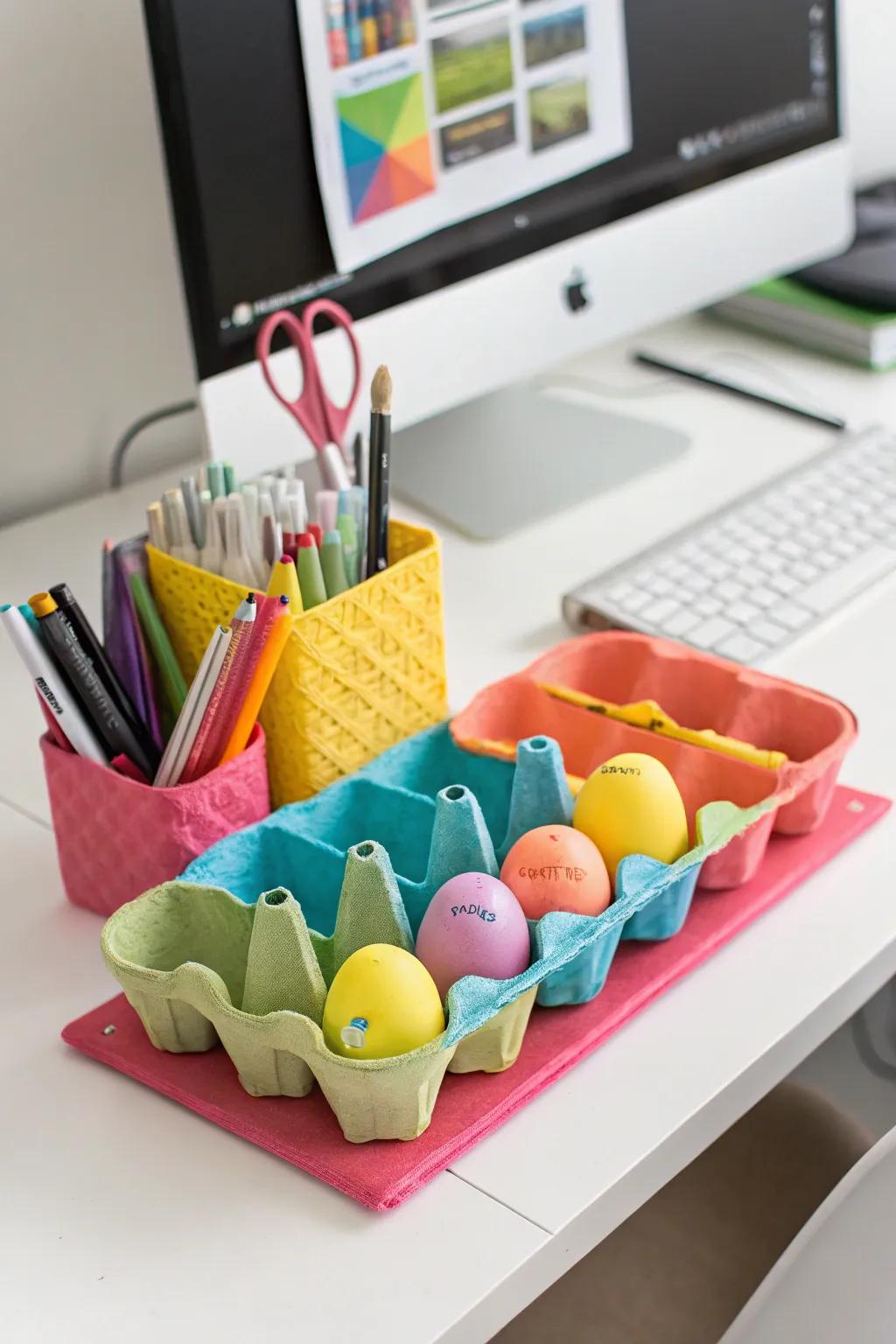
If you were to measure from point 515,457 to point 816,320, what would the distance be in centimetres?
33

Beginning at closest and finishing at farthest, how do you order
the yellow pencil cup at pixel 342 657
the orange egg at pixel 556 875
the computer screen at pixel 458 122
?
the orange egg at pixel 556 875
the yellow pencil cup at pixel 342 657
the computer screen at pixel 458 122

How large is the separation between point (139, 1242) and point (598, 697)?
1.32 ft

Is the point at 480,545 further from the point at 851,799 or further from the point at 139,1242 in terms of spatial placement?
the point at 139,1242

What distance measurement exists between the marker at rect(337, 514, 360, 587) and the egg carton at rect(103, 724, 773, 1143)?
0.10 metres

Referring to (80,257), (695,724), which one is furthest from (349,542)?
(80,257)

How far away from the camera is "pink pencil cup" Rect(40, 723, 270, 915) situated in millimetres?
701

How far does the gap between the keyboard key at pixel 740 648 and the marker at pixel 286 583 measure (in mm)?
277

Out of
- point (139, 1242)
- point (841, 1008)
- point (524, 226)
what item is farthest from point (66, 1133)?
point (524, 226)

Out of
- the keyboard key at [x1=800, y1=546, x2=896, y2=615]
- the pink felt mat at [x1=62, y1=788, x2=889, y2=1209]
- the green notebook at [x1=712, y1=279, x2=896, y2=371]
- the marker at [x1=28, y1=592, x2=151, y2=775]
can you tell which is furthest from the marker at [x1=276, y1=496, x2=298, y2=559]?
the green notebook at [x1=712, y1=279, x2=896, y2=371]

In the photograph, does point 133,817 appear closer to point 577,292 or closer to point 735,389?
point 577,292

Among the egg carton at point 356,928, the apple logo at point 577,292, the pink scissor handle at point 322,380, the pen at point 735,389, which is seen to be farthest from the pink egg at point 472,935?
the pen at point 735,389

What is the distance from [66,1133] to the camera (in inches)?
24.2

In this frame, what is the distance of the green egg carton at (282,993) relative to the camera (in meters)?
0.57

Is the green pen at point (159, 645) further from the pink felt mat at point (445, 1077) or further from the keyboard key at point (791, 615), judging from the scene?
the keyboard key at point (791, 615)
